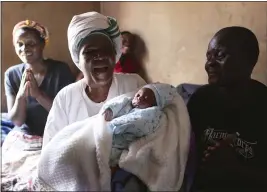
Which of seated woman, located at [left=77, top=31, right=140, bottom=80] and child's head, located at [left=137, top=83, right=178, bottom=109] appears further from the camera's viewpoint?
seated woman, located at [left=77, top=31, right=140, bottom=80]

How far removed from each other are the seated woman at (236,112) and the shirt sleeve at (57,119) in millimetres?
390

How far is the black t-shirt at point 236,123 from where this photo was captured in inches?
36.2

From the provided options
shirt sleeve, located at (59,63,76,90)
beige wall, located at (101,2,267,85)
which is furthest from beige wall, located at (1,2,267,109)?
shirt sleeve, located at (59,63,76,90)

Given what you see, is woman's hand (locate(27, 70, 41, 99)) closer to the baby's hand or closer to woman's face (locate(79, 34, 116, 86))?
woman's face (locate(79, 34, 116, 86))

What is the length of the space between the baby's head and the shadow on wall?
2.78 ft

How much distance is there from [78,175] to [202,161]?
32 cm

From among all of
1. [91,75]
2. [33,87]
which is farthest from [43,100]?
[91,75]

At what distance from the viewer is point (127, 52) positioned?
6.01 feet

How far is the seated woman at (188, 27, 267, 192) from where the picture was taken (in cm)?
92

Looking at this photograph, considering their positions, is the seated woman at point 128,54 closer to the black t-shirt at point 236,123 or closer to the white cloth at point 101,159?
the black t-shirt at point 236,123

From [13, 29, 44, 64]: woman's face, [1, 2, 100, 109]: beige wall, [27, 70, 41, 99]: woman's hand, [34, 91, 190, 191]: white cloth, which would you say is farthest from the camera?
[1, 2, 100, 109]: beige wall

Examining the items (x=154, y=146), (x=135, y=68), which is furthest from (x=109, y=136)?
(x=135, y=68)

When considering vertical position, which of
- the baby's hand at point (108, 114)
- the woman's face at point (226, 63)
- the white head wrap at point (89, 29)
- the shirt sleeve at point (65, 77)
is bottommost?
the shirt sleeve at point (65, 77)

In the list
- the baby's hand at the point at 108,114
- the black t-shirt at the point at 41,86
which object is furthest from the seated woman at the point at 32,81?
the baby's hand at the point at 108,114
